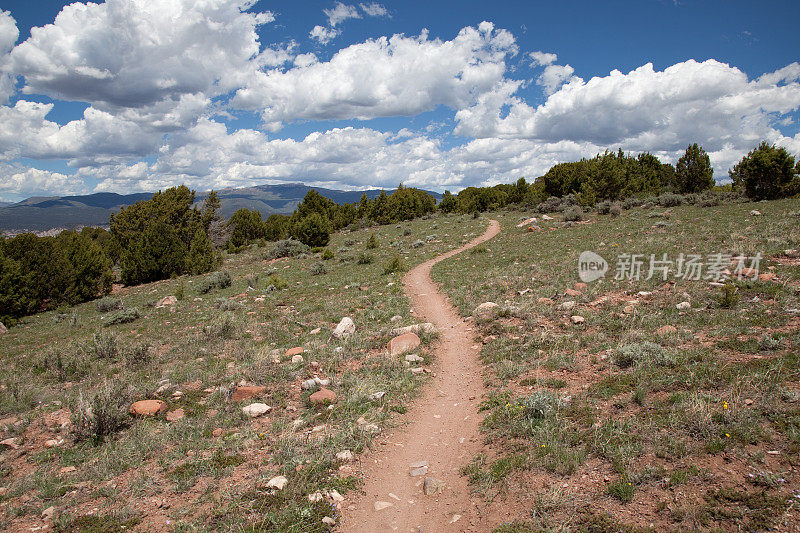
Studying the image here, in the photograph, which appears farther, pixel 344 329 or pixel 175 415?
pixel 344 329

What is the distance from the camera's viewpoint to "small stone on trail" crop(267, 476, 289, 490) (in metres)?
5.05

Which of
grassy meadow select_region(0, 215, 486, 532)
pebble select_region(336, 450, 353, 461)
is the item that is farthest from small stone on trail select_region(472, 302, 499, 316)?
pebble select_region(336, 450, 353, 461)

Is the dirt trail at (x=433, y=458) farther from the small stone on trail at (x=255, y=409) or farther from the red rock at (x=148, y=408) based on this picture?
the red rock at (x=148, y=408)

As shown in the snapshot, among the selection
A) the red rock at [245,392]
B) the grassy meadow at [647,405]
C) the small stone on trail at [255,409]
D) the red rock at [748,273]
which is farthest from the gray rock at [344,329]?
the red rock at [748,273]

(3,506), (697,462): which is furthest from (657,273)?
(3,506)

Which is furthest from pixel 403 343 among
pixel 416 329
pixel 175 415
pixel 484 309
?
pixel 175 415

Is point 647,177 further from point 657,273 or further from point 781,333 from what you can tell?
point 781,333

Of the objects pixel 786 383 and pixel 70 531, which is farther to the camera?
pixel 786 383

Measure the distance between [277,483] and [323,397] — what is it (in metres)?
2.46

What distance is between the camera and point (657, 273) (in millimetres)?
12180

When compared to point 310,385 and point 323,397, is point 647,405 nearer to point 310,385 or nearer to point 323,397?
point 323,397

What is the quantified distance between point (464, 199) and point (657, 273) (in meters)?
61.4

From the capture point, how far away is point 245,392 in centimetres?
786

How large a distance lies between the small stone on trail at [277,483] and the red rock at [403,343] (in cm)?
489
